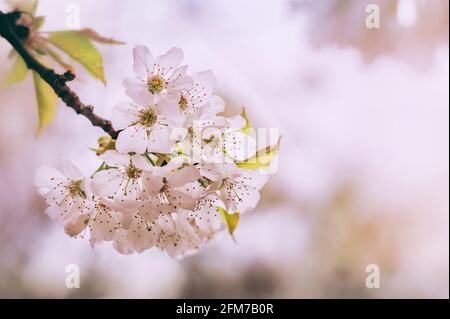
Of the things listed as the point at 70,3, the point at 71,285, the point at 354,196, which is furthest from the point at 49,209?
the point at 354,196

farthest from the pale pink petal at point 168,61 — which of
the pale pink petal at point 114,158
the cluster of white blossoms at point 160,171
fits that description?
the pale pink petal at point 114,158

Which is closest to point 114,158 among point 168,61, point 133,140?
point 133,140

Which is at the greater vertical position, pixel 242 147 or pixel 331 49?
pixel 331 49

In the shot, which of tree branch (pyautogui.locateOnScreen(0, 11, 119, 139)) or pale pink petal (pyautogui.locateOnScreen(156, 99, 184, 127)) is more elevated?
tree branch (pyautogui.locateOnScreen(0, 11, 119, 139))

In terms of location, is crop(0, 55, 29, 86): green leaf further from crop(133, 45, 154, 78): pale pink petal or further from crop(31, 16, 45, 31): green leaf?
crop(133, 45, 154, 78): pale pink petal

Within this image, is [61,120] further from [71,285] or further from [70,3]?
[71,285]

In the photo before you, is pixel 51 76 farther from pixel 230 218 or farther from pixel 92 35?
pixel 230 218

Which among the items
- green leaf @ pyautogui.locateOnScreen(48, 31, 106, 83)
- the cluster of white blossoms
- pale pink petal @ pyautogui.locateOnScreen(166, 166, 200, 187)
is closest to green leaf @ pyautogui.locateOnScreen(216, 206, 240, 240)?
the cluster of white blossoms
